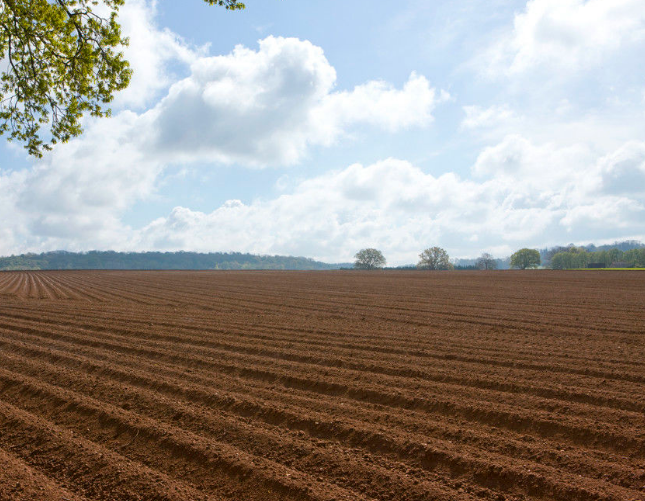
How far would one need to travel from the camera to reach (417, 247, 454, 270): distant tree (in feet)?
397

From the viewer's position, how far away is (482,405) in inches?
273

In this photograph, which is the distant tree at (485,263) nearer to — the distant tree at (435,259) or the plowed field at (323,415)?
the distant tree at (435,259)

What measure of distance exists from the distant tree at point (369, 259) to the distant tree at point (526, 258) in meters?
38.4

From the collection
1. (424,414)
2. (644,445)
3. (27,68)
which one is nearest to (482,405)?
(424,414)

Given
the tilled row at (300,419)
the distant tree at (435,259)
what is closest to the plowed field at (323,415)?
the tilled row at (300,419)

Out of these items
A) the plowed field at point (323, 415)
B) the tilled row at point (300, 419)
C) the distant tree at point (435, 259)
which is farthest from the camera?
the distant tree at point (435, 259)

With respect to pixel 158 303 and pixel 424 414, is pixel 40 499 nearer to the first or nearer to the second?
pixel 424 414

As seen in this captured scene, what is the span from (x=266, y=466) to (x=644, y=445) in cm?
460

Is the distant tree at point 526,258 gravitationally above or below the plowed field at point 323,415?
above

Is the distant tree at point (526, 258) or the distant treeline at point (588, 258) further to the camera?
the distant treeline at point (588, 258)

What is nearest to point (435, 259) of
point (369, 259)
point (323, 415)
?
point (369, 259)

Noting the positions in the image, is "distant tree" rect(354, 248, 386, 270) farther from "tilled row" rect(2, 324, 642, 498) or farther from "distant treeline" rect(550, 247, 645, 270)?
"tilled row" rect(2, 324, 642, 498)

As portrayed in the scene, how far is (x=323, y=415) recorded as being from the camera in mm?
6668

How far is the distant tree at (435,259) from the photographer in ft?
397
